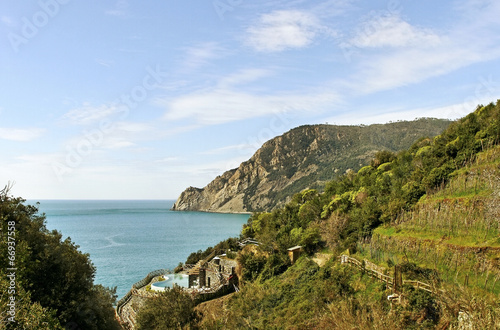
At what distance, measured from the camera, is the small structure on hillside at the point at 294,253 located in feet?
78.3

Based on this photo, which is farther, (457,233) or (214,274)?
(214,274)

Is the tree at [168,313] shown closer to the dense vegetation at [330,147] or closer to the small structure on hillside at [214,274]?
the small structure on hillside at [214,274]

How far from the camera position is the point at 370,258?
18.2 meters

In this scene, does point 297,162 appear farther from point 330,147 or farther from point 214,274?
point 214,274

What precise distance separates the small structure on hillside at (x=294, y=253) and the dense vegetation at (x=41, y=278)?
11759 mm

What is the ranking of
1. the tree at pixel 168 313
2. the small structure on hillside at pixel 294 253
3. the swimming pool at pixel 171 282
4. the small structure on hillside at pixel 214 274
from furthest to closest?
the swimming pool at pixel 171 282 < the small structure on hillside at pixel 214 274 < the small structure on hillside at pixel 294 253 < the tree at pixel 168 313

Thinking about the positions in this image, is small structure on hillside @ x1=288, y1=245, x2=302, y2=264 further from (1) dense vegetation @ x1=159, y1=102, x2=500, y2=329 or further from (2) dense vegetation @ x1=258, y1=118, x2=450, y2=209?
(2) dense vegetation @ x1=258, y1=118, x2=450, y2=209

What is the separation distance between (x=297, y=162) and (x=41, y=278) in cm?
15176

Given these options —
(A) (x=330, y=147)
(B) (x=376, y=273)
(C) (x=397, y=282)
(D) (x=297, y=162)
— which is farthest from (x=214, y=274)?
(D) (x=297, y=162)

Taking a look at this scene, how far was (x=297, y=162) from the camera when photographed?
536 ft

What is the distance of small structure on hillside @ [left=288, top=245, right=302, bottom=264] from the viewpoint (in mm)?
23875

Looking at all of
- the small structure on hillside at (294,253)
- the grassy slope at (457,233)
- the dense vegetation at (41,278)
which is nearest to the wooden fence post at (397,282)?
the grassy slope at (457,233)

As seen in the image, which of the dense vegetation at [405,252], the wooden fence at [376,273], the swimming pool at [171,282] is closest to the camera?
the dense vegetation at [405,252]

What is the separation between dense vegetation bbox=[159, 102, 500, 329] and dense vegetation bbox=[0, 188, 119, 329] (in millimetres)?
5777
